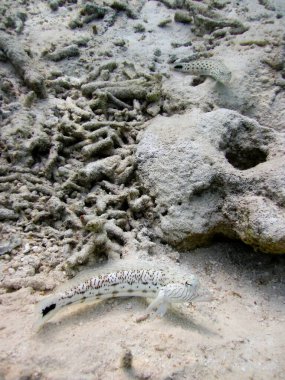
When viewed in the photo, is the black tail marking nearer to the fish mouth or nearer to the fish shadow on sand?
the fish shadow on sand

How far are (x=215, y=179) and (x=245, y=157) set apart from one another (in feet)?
3.29

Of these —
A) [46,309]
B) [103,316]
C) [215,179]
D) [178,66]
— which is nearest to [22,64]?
[178,66]

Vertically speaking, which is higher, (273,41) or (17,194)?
(273,41)

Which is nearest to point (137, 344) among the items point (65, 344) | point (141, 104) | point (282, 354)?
point (65, 344)

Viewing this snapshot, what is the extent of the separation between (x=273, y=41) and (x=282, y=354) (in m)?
5.43

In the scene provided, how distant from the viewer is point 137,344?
284cm

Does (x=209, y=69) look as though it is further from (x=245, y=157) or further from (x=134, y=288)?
(x=134, y=288)

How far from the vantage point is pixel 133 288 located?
11.1ft

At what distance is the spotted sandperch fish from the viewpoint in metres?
3.15

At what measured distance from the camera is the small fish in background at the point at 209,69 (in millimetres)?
5461

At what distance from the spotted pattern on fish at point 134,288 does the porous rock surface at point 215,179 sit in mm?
739

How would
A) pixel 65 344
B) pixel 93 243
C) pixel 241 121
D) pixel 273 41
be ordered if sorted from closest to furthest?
1. pixel 65 344
2. pixel 93 243
3. pixel 241 121
4. pixel 273 41

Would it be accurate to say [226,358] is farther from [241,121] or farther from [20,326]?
[241,121]

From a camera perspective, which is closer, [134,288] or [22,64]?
[134,288]
